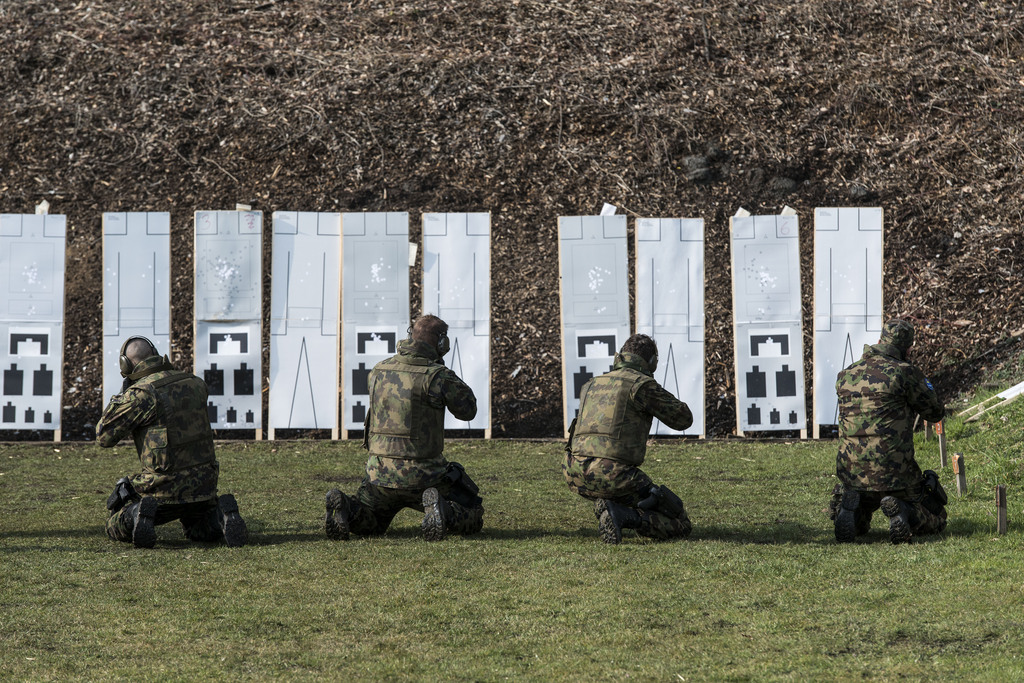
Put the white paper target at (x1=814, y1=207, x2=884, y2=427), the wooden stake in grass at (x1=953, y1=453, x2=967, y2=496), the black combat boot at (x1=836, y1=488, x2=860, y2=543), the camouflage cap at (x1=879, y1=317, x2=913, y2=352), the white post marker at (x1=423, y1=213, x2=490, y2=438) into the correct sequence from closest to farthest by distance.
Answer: the black combat boot at (x1=836, y1=488, x2=860, y2=543) → the camouflage cap at (x1=879, y1=317, x2=913, y2=352) → the wooden stake in grass at (x1=953, y1=453, x2=967, y2=496) → the white paper target at (x1=814, y1=207, x2=884, y2=427) → the white post marker at (x1=423, y1=213, x2=490, y2=438)

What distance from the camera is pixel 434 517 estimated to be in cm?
737

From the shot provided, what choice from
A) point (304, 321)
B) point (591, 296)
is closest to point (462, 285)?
point (591, 296)

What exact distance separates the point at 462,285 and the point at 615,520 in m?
6.28

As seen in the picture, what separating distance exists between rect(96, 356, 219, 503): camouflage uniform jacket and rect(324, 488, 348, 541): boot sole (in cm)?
81

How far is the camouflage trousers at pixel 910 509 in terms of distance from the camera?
7.36 m

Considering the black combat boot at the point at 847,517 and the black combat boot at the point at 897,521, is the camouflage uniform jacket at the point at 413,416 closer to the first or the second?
the black combat boot at the point at 847,517

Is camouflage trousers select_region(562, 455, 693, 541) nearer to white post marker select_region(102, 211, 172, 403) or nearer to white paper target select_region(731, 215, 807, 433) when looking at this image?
white paper target select_region(731, 215, 807, 433)

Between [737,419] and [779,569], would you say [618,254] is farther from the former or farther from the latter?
[779,569]

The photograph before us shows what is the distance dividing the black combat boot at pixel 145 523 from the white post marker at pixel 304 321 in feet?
18.1

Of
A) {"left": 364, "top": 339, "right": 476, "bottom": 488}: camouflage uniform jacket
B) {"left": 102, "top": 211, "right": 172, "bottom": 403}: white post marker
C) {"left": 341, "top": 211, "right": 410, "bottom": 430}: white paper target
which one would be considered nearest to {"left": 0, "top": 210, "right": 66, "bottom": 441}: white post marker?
{"left": 102, "top": 211, "right": 172, "bottom": 403}: white post marker

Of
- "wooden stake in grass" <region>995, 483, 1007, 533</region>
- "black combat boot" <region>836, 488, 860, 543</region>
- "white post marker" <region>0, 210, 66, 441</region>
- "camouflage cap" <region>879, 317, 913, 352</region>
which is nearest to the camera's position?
"wooden stake in grass" <region>995, 483, 1007, 533</region>

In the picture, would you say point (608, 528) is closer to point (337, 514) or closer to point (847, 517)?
point (847, 517)

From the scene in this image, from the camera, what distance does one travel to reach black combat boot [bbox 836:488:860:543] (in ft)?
24.0

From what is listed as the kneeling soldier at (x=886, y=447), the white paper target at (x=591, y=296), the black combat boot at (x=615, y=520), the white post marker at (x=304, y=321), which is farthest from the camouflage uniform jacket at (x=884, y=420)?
the white post marker at (x=304, y=321)
